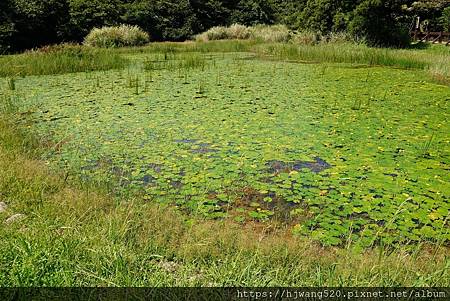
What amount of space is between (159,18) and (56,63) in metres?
15.0

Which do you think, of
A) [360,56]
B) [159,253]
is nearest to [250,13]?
[360,56]

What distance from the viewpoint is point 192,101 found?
6.44 meters

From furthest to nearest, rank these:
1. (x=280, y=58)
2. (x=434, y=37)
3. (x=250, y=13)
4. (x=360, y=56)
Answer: (x=250, y=13) < (x=434, y=37) < (x=280, y=58) < (x=360, y=56)

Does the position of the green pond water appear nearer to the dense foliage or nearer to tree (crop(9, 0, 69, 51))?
the dense foliage

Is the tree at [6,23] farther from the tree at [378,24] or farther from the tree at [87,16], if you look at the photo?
the tree at [378,24]

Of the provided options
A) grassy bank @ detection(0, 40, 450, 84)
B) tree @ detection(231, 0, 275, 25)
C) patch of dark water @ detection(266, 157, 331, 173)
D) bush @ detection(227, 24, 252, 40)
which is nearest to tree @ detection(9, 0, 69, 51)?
grassy bank @ detection(0, 40, 450, 84)

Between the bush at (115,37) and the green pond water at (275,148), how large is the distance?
9655mm

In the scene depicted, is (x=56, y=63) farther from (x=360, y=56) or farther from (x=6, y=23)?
(x=360, y=56)

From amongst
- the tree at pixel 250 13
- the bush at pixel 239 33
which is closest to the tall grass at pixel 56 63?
the bush at pixel 239 33

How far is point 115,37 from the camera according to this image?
56.5 ft

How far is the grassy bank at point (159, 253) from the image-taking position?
2.07 metres

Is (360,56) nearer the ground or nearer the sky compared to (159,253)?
nearer the sky

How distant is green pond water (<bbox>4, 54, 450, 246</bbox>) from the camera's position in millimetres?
3076

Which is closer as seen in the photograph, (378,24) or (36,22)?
(378,24)
